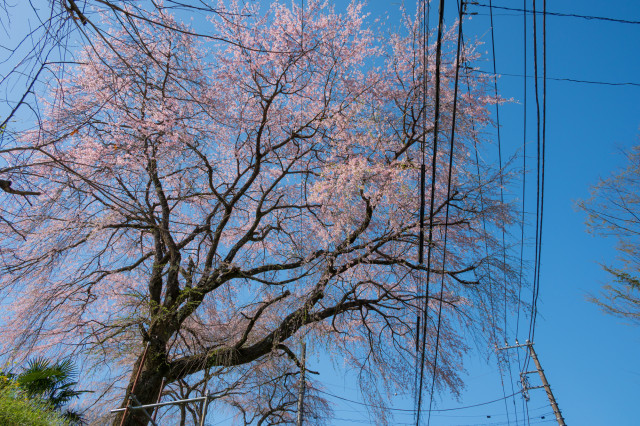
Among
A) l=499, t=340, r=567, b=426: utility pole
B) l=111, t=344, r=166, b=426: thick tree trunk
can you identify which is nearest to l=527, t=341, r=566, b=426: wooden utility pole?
l=499, t=340, r=567, b=426: utility pole

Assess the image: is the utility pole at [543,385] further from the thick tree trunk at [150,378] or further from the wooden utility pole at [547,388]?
the thick tree trunk at [150,378]

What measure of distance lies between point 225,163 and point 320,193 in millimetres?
3016

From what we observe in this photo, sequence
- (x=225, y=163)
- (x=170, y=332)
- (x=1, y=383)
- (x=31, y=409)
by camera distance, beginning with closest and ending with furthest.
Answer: (x=31, y=409) → (x=1, y=383) → (x=170, y=332) → (x=225, y=163)

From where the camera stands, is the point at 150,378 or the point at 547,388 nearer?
the point at 150,378

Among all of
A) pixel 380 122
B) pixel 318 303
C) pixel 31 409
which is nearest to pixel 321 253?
pixel 318 303

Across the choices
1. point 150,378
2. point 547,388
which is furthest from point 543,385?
point 150,378

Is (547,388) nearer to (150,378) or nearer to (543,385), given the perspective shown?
(543,385)

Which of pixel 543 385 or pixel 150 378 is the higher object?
pixel 543 385

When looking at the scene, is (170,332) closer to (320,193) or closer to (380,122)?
(320,193)

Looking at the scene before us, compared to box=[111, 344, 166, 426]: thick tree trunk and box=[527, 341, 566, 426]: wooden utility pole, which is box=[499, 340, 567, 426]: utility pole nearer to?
box=[527, 341, 566, 426]: wooden utility pole

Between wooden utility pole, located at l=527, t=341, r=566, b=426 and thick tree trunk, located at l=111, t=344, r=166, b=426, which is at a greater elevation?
wooden utility pole, located at l=527, t=341, r=566, b=426

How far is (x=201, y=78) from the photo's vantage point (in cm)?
758

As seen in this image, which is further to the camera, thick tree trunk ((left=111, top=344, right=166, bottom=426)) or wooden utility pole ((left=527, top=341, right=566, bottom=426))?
wooden utility pole ((left=527, top=341, right=566, bottom=426))

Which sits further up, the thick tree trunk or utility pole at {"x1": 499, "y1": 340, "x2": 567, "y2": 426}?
utility pole at {"x1": 499, "y1": 340, "x2": 567, "y2": 426}
